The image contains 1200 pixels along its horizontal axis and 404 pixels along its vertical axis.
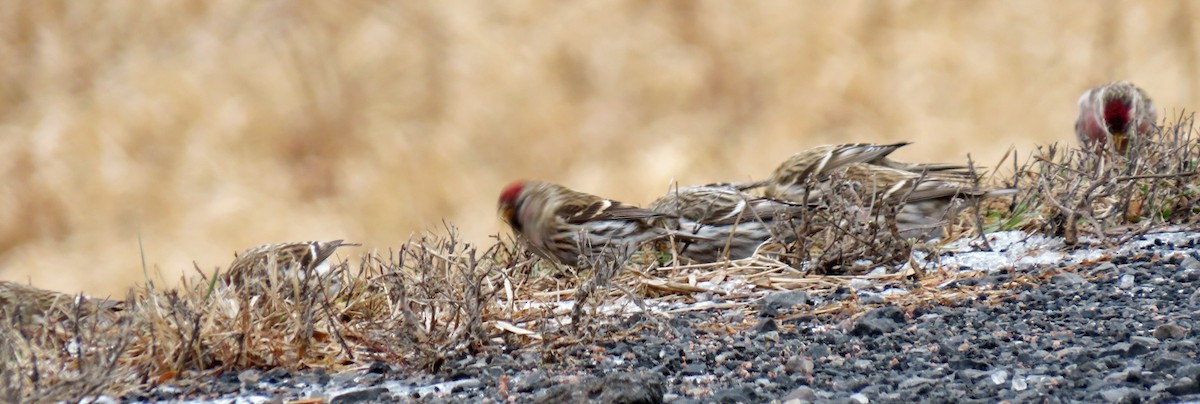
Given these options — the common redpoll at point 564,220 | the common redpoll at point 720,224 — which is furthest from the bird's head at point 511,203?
the common redpoll at point 720,224

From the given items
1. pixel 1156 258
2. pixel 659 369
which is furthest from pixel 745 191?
pixel 659 369

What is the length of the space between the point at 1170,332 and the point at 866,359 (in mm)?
624

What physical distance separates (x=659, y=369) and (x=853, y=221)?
4.51ft

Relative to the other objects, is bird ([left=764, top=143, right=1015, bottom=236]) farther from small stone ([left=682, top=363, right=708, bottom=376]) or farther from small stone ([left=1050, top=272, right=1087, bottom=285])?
small stone ([left=682, top=363, right=708, bottom=376])

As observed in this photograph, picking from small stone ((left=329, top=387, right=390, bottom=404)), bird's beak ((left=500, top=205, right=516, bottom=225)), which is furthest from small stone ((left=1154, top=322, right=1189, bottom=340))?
bird's beak ((left=500, top=205, right=516, bottom=225))

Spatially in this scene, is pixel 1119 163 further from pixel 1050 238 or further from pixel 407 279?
pixel 407 279

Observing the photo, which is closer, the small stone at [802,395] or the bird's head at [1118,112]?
the small stone at [802,395]

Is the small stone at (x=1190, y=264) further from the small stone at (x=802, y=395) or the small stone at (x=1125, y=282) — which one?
the small stone at (x=802, y=395)

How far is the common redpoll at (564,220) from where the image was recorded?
456 centimetres

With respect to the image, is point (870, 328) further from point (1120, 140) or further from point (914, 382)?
point (1120, 140)

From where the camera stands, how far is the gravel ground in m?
2.29

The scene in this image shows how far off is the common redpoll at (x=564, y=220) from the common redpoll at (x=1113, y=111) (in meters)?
2.16

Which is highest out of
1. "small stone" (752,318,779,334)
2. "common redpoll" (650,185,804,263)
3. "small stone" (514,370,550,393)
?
"common redpoll" (650,185,804,263)

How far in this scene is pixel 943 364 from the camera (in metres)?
2.58
